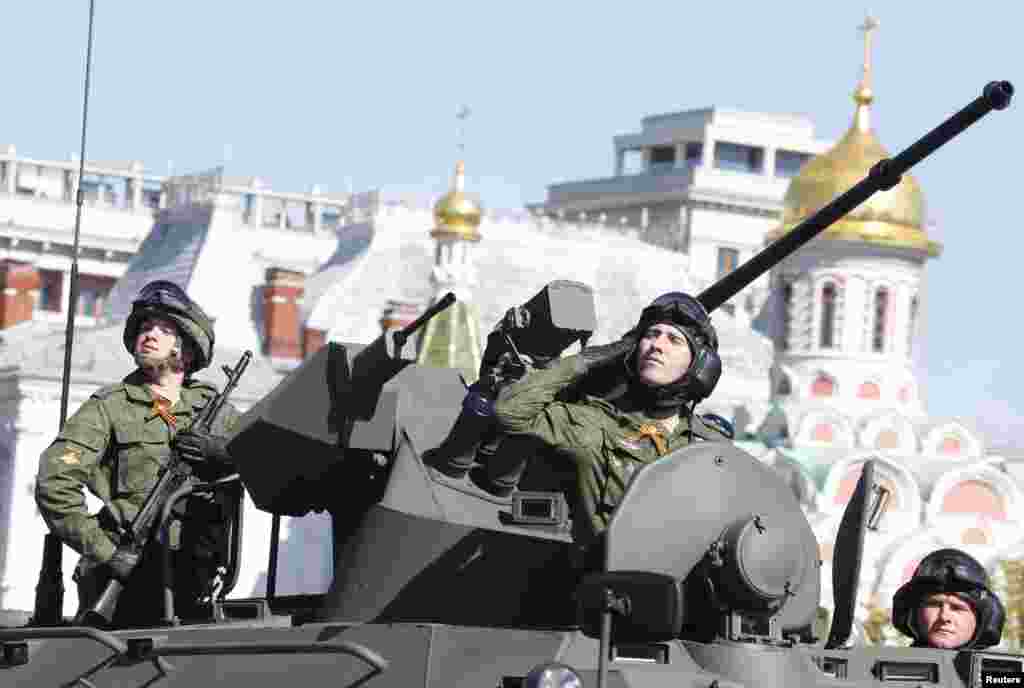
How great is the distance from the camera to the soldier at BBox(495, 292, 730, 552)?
438 inches

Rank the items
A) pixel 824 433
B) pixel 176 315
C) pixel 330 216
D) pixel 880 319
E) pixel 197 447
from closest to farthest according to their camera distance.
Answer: pixel 197 447
pixel 176 315
pixel 880 319
pixel 824 433
pixel 330 216

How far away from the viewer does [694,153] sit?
15588 cm

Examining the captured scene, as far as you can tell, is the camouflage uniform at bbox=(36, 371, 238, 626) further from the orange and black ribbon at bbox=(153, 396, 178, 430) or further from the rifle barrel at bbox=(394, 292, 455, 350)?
the rifle barrel at bbox=(394, 292, 455, 350)

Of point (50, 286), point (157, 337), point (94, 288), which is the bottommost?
point (157, 337)

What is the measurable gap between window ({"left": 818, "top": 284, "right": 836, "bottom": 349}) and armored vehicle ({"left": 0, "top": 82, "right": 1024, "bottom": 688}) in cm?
5799

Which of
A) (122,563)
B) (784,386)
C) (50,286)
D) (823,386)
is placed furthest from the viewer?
(50,286)

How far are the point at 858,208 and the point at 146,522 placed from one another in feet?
188

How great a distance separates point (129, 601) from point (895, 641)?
4028cm

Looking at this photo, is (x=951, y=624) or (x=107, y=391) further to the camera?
(x=107, y=391)

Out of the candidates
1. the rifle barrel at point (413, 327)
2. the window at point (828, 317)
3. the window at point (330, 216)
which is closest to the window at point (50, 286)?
the window at point (330, 216)

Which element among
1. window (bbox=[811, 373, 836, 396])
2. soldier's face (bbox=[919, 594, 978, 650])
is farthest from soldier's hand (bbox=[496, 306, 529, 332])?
window (bbox=[811, 373, 836, 396])

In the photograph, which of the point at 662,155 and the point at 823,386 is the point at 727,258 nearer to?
the point at 662,155

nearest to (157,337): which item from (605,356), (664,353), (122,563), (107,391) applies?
(107,391)

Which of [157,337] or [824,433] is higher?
[824,433]
